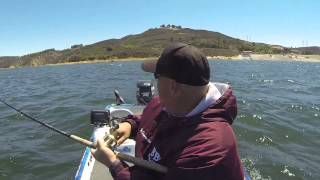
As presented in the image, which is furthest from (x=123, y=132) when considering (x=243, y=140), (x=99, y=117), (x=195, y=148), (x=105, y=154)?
(x=243, y=140)

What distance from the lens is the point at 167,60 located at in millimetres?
3131

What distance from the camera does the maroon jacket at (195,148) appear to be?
2.88m

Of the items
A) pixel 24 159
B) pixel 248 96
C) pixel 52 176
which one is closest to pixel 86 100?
pixel 248 96

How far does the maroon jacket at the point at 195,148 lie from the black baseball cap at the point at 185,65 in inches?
11.3

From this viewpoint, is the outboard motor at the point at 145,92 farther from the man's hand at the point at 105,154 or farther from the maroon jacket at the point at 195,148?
the man's hand at the point at 105,154

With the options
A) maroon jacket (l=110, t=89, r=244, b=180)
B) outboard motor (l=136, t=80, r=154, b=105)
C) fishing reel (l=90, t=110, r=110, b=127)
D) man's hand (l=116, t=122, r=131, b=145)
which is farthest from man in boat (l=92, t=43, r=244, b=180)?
outboard motor (l=136, t=80, r=154, b=105)

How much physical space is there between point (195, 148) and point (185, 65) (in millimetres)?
610

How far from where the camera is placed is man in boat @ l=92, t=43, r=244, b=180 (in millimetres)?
2900

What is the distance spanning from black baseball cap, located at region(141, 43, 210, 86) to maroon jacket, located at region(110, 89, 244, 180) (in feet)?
0.94

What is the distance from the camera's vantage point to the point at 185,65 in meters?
3.03

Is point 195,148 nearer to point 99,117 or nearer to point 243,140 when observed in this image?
point 99,117

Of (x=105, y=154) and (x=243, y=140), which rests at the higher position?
(x=105, y=154)

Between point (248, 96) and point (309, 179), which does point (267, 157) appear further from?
point (248, 96)

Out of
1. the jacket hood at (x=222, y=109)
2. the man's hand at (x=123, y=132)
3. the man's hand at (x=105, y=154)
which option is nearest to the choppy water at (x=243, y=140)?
the man's hand at (x=123, y=132)
